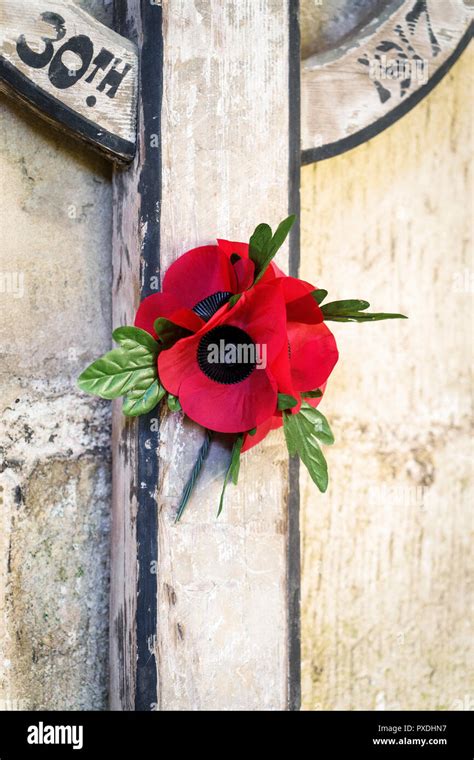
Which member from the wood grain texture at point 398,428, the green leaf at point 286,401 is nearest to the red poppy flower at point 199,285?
the green leaf at point 286,401

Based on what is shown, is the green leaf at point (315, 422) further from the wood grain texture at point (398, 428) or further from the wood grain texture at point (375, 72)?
the wood grain texture at point (375, 72)

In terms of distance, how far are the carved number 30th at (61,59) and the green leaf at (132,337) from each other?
23cm

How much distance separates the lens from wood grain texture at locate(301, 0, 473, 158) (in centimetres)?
81

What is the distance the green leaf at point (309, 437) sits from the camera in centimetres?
71

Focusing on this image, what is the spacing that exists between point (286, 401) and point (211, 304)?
0.38 feet

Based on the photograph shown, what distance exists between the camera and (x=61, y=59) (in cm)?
69

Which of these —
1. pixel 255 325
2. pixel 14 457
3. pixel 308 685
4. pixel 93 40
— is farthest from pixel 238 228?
pixel 308 685

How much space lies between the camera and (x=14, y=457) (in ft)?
2.51

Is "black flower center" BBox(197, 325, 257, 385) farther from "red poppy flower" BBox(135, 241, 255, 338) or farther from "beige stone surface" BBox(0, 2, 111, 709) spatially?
"beige stone surface" BBox(0, 2, 111, 709)

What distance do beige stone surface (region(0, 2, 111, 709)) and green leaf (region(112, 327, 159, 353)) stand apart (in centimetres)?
13

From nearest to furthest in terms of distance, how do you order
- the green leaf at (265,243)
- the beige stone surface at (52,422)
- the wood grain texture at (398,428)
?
the green leaf at (265,243) → the beige stone surface at (52,422) → the wood grain texture at (398,428)

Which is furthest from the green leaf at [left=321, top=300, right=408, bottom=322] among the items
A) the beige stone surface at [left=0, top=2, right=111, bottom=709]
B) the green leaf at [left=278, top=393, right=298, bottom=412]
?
the beige stone surface at [left=0, top=2, right=111, bottom=709]

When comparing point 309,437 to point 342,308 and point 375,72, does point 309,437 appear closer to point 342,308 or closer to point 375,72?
point 342,308

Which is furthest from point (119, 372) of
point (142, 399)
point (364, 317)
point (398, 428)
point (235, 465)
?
point (398, 428)
